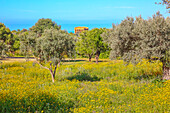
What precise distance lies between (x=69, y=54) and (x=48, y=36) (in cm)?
266

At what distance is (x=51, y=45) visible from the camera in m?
16.2

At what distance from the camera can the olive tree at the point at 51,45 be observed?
1605 centimetres

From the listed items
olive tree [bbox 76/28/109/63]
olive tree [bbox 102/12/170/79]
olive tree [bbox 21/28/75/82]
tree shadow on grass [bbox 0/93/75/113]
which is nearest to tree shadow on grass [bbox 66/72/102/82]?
olive tree [bbox 21/28/75/82]

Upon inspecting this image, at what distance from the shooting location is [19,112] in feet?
26.4

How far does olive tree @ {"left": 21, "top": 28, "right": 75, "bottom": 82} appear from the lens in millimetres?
16047

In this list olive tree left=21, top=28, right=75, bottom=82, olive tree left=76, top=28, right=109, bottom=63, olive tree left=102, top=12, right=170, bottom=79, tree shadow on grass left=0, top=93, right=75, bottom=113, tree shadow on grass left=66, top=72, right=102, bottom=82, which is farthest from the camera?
olive tree left=76, top=28, right=109, bottom=63

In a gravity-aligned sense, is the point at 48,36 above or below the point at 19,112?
above

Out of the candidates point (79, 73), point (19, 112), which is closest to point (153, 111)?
point (19, 112)

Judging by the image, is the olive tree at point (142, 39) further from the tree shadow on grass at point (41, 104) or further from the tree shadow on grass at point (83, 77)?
the tree shadow on grass at point (41, 104)

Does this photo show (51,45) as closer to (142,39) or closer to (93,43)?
(142,39)

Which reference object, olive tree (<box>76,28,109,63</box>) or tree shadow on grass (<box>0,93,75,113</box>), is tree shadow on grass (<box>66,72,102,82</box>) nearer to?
tree shadow on grass (<box>0,93,75,113</box>)

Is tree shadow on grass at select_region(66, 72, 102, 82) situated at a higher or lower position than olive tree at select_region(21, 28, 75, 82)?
lower

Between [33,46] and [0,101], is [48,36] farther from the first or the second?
[0,101]

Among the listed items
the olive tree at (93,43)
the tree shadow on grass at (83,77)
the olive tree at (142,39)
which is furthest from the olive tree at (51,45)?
the olive tree at (93,43)
